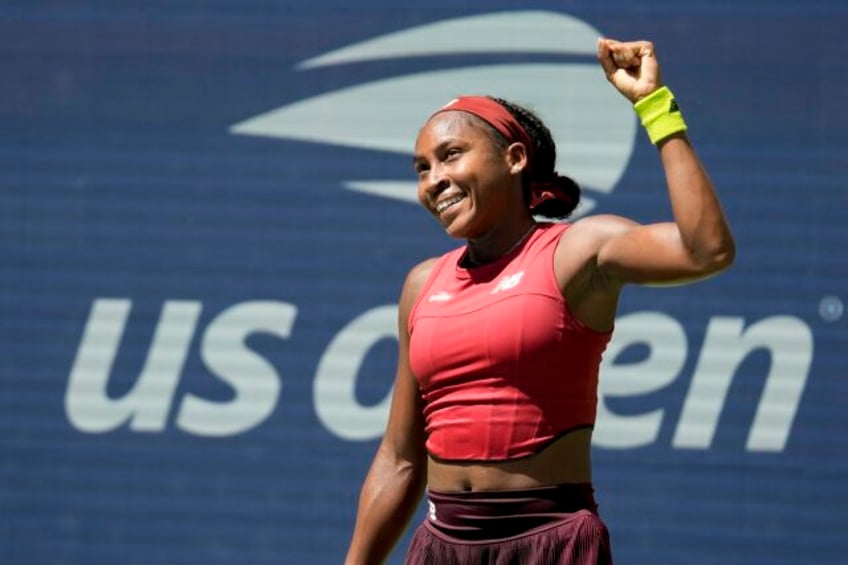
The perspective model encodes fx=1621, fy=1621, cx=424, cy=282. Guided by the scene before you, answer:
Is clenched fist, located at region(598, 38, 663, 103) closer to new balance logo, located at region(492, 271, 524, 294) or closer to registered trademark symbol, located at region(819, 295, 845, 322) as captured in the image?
new balance logo, located at region(492, 271, 524, 294)

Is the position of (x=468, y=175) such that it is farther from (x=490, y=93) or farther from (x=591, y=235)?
(x=490, y=93)

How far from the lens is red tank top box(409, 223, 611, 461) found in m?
3.00

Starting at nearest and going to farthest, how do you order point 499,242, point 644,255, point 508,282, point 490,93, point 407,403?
point 644,255 → point 508,282 → point 499,242 → point 407,403 → point 490,93

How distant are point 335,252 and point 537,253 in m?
2.35

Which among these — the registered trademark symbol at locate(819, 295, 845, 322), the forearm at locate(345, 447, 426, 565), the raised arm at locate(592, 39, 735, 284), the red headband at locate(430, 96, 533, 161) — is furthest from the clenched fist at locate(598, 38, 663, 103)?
the registered trademark symbol at locate(819, 295, 845, 322)

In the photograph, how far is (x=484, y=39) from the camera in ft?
17.5

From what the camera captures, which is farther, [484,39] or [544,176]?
[484,39]

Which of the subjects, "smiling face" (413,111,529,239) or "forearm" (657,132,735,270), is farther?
"smiling face" (413,111,529,239)

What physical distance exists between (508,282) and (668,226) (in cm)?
42

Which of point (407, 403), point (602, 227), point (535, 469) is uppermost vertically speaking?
point (602, 227)

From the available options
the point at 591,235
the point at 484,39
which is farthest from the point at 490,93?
the point at 591,235

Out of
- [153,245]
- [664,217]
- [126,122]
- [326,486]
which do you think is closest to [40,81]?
[126,122]

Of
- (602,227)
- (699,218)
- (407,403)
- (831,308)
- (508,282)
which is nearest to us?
(699,218)

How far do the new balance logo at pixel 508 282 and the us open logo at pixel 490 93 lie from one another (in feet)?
7.09
